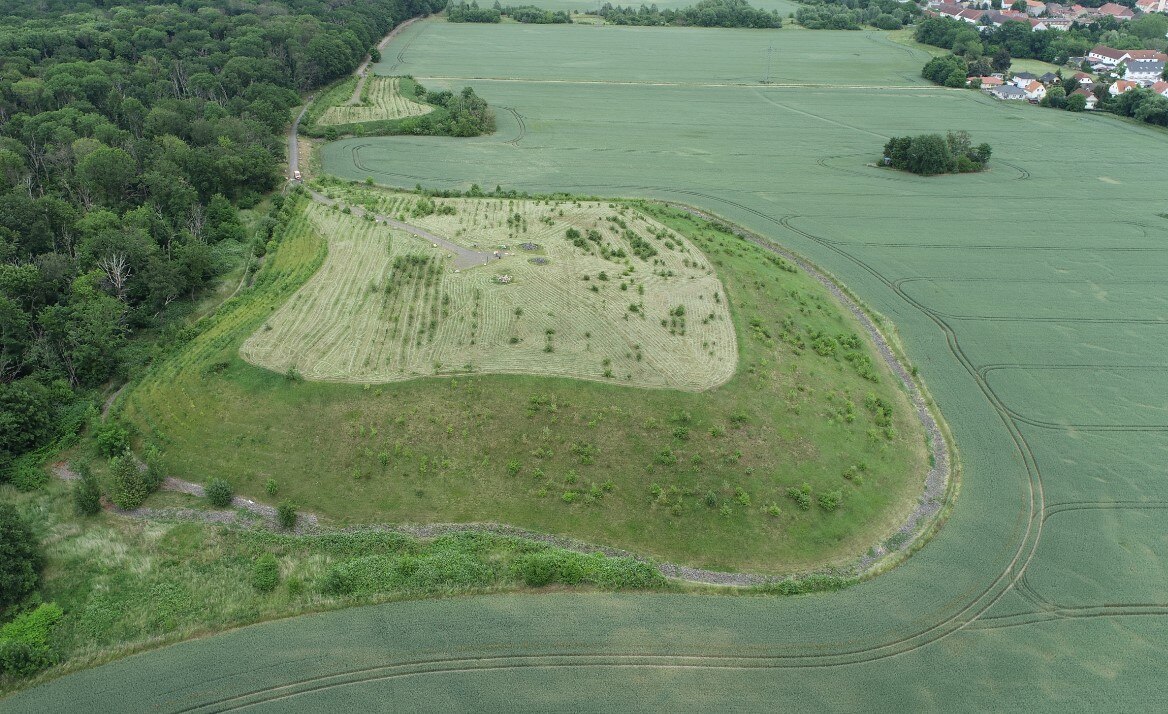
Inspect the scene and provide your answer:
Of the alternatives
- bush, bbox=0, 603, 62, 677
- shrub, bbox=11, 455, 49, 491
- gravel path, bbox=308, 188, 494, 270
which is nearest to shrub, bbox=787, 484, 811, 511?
gravel path, bbox=308, 188, 494, 270

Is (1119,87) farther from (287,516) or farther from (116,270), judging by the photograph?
(116,270)

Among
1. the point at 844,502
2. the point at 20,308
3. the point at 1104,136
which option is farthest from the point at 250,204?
the point at 1104,136

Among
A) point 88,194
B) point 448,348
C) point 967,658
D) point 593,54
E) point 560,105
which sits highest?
point 593,54

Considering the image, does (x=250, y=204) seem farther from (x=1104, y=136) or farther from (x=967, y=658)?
(x=1104, y=136)

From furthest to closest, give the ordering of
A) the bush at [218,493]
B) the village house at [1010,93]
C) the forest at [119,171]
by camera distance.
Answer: the village house at [1010,93]
the forest at [119,171]
the bush at [218,493]

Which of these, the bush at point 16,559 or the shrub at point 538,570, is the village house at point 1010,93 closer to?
the shrub at point 538,570

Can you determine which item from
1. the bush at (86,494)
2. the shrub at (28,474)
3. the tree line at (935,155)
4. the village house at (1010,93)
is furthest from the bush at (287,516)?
the village house at (1010,93)
